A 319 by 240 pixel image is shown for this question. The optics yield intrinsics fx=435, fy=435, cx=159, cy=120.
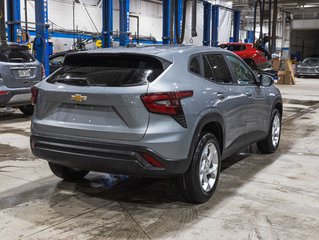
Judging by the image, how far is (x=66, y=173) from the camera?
501cm

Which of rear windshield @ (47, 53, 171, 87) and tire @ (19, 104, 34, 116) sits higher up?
rear windshield @ (47, 53, 171, 87)

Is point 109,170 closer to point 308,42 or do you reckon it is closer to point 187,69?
point 187,69

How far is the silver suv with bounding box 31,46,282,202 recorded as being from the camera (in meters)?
3.79

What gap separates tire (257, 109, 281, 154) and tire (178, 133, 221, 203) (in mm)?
2102

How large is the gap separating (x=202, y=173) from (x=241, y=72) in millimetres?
1770

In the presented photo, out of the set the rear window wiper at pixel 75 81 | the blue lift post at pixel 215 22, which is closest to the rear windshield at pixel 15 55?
the rear window wiper at pixel 75 81

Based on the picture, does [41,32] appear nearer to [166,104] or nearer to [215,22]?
[166,104]

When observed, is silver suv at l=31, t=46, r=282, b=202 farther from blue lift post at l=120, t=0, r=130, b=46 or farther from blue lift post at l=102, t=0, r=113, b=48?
blue lift post at l=120, t=0, r=130, b=46

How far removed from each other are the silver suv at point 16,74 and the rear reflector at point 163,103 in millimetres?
5816

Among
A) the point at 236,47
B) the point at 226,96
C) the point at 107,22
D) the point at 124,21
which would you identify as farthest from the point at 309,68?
the point at 226,96

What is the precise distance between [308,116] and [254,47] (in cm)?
1251

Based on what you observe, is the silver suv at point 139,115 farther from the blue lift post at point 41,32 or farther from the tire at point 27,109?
the blue lift post at point 41,32

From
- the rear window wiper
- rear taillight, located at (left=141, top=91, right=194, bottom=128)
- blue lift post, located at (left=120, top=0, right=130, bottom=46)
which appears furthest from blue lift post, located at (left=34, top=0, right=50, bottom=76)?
rear taillight, located at (left=141, top=91, right=194, bottom=128)

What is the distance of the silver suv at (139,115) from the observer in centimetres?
379
